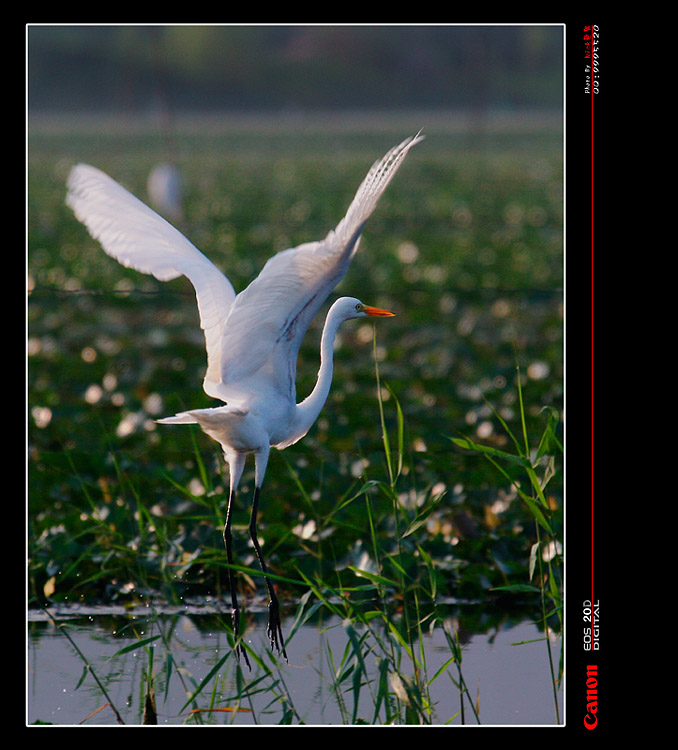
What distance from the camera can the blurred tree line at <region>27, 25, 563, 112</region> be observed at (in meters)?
22.6

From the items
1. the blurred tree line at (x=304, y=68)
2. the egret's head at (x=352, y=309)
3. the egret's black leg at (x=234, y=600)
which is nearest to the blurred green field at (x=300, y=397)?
the egret's black leg at (x=234, y=600)

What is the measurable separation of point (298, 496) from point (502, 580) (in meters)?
0.69

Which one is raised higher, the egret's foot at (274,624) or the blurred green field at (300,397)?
the blurred green field at (300,397)

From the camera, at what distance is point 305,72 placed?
87.5ft

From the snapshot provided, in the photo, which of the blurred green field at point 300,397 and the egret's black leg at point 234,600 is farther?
the blurred green field at point 300,397

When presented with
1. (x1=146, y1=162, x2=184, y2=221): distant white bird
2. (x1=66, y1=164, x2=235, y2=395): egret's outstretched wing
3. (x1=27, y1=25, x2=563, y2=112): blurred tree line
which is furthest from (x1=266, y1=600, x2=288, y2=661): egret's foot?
(x1=27, y1=25, x2=563, y2=112): blurred tree line

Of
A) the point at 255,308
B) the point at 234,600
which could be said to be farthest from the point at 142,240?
the point at 234,600

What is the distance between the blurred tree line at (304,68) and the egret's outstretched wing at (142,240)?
18820 millimetres

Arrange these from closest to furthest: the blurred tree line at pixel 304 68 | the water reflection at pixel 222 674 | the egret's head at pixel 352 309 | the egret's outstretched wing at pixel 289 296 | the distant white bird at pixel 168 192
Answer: the egret's outstretched wing at pixel 289 296 < the egret's head at pixel 352 309 < the water reflection at pixel 222 674 < the distant white bird at pixel 168 192 < the blurred tree line at pixel 304 68

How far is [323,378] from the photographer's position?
6.42 ft

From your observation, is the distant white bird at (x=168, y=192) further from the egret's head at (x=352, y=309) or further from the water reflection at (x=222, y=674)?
the egret's head at (x=352, y=309)

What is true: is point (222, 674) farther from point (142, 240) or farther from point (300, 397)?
point (300, 397)

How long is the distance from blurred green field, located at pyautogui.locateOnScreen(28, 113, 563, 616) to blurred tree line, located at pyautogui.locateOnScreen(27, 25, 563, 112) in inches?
454

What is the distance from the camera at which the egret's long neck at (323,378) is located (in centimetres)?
193
